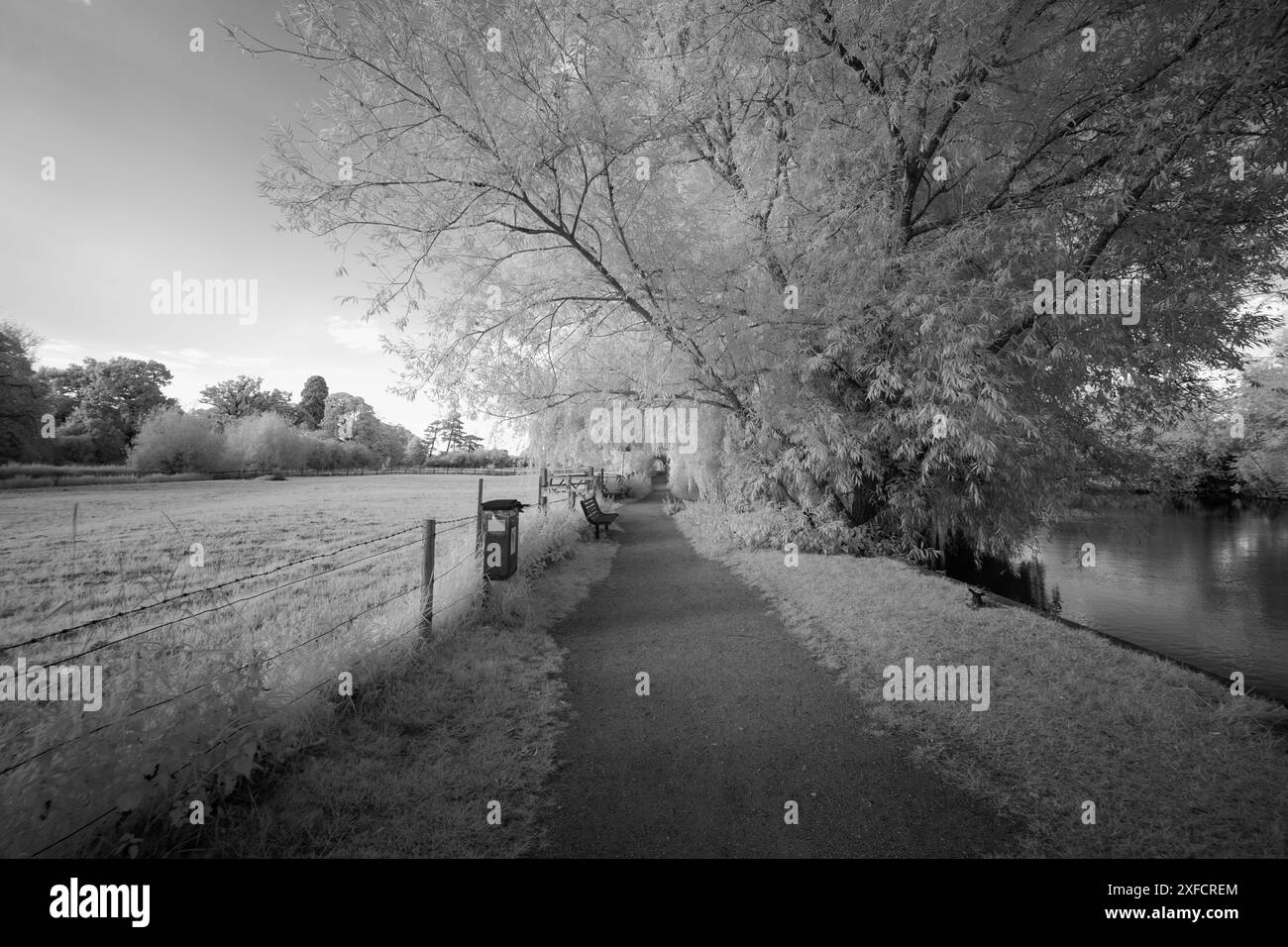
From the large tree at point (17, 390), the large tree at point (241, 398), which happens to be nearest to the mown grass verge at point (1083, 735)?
the large tree at point (17, 390)

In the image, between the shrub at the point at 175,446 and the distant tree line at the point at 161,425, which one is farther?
the shrub at the point at 175,446

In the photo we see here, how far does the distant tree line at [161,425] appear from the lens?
10906mm

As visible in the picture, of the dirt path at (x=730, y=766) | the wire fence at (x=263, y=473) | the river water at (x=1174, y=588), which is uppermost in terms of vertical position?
the wire fence at (x=263, y=473)

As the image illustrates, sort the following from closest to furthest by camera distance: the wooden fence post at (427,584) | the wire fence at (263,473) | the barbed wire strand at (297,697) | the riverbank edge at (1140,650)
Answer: the barbed wire strand at (297,697) → the riverbank edge at (1140,650) → the wooden fence post at (427,584) → the wire fence at (263,473)

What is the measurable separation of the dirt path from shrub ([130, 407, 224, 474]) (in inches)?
1500

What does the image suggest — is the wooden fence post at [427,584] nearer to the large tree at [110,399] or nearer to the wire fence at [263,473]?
the wire fence at [263,473]

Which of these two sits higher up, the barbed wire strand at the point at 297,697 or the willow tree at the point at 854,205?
the willow tree at the point at 854,205

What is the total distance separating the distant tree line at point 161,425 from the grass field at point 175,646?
2653mm

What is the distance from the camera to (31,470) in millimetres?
19266

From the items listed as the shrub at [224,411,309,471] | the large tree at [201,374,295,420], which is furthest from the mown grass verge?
the large tree at [201,374,295,420]

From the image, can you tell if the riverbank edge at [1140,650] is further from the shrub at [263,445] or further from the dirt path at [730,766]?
the shrub at [263,445]

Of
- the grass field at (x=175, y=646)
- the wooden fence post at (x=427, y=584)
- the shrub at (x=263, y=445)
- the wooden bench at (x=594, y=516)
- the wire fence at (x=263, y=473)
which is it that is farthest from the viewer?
the shrub at (x=263, y=445)
